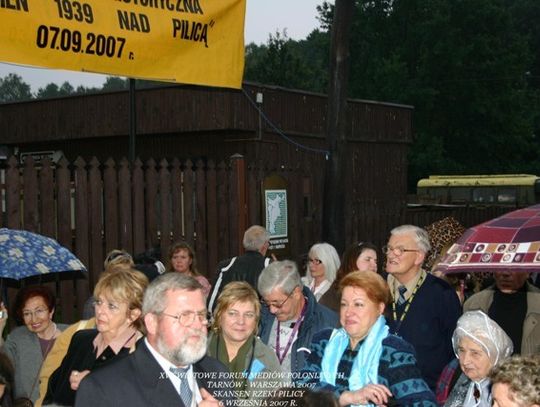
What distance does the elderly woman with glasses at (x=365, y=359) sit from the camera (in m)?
4.15

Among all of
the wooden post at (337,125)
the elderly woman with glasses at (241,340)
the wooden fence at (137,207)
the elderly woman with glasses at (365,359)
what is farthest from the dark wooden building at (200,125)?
the elderly woman with glasses at (365,359)

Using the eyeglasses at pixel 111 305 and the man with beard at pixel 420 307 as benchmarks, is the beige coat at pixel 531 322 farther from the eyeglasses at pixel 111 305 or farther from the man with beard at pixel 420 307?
the eyeglasses at pixel 111 305

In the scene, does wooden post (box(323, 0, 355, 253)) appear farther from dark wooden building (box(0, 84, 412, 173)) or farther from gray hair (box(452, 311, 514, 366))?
gray hair (box(452, 311, 514, 366))

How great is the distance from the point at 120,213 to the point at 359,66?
149 feet

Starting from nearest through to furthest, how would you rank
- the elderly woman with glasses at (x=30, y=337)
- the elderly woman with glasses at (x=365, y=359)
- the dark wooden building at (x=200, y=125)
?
1. the elderly woman with glasses at (x=365, y=359)
2. the elderly woman with glasses at (x=30, y=337)
3. the dark wooden building at (x=200, y=125)

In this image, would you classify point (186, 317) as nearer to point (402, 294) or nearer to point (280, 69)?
point (402, 294)

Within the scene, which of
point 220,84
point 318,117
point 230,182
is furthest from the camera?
point 318,117

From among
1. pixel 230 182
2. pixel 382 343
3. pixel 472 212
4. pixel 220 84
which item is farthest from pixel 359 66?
pixel 382 343

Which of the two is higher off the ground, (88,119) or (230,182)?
(88,119)

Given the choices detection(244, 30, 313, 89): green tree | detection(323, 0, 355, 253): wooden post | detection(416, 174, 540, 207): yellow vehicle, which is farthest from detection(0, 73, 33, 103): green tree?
detection(323, 0, 355, 253): wooden post

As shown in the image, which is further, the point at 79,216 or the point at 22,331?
the point at 79,216

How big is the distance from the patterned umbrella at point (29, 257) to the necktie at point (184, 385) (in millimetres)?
3027

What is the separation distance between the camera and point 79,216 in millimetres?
10508

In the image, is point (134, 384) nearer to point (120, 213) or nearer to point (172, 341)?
point (172, 341)
